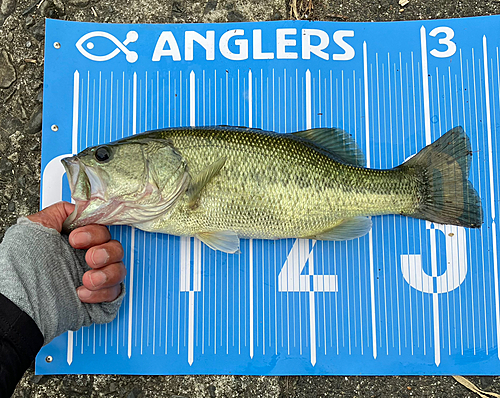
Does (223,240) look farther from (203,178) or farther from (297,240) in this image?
(297,240)

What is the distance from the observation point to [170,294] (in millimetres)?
2293

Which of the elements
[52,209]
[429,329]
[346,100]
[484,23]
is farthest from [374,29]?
[52,209]

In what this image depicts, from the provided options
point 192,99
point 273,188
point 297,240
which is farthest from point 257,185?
point 192,99

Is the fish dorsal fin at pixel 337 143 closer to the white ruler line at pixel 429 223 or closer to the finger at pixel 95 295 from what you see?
the white ruler line at pixel 429 223

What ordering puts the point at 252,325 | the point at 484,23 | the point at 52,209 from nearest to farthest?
the point at 52,209 → the point at 252,325 → the point at 484,23

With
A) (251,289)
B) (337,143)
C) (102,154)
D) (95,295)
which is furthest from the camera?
(251,289)

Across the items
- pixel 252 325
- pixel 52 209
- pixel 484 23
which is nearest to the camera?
pixel 52 209

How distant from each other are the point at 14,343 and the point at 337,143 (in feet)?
6.55

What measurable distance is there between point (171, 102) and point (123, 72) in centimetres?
38

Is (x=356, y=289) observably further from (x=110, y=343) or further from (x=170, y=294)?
(x=110, y=343)

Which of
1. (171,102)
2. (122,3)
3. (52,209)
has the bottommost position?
(52,209)

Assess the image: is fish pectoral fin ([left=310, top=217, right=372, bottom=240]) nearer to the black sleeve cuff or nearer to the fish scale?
the fish scale

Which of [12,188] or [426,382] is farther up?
[12,188]

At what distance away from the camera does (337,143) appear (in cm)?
218
